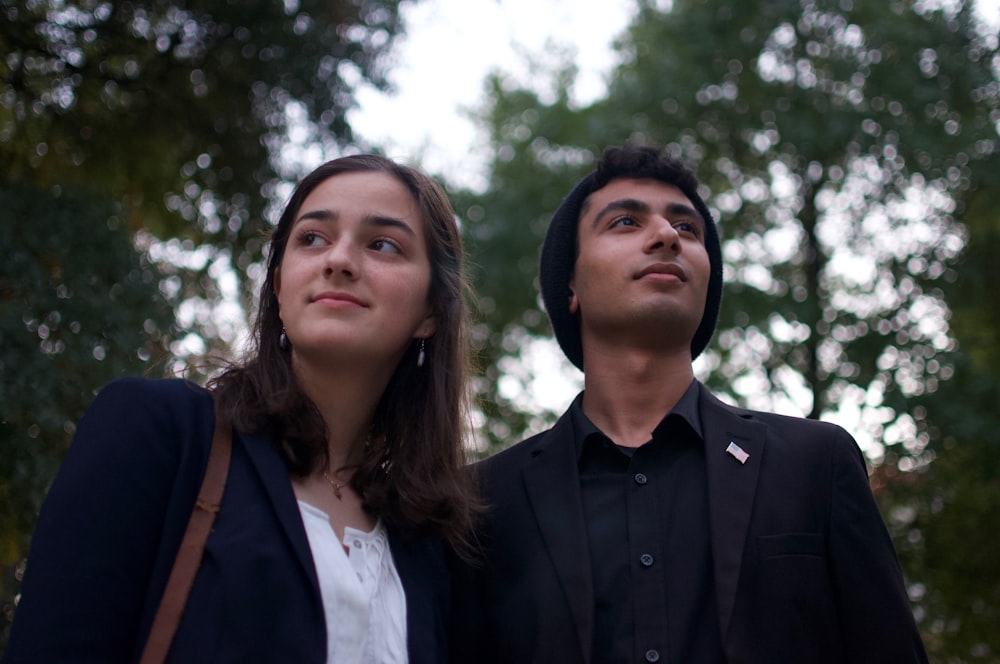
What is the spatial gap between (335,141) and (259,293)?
4162 millimetres

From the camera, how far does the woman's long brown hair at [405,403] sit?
2.93 metres

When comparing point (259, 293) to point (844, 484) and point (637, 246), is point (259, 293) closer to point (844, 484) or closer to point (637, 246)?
point (637, 246)

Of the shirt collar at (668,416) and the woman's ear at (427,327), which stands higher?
the woman's ear at (427,327)

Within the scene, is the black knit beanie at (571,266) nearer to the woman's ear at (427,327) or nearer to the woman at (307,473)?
the woman at (307,473)

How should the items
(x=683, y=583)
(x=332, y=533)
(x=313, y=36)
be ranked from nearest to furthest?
(x=332, y=533)
(x=683, y=583)
(x=313, y=36)

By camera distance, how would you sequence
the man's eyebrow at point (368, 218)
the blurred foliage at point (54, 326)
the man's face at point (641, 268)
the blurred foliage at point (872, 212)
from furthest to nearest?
the blurred foliage at point (872, 212) < the blurred foliage at point (54, 326) < the man's face at point (641, 268) < the man's eyebrow at point (368, 218)

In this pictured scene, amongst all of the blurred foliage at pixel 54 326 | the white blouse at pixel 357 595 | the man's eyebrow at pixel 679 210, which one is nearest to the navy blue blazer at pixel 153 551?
the white blouse at pixel 357 595

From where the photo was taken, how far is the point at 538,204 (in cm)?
1557

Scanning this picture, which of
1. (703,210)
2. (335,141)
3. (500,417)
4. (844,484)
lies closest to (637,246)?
(703,210)

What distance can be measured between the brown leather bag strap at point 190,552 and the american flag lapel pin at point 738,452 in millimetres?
1669

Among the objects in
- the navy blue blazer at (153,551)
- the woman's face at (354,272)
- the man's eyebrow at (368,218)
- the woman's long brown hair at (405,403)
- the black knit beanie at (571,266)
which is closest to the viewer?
the navy blue blazer at (153,551)

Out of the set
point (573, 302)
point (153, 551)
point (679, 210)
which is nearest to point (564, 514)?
point (573, 302)

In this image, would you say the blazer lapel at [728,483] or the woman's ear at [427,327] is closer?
the blazer lapel at [728,483]

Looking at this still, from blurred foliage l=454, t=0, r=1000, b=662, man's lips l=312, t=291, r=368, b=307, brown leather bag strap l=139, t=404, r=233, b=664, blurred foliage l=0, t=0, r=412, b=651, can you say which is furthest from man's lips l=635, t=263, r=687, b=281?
blurred foliage l=454, t=0, r=1000, b=662
